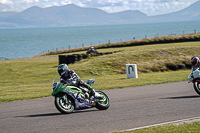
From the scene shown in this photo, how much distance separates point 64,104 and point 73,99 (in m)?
0.32

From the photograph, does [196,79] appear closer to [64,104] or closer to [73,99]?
[73,99]

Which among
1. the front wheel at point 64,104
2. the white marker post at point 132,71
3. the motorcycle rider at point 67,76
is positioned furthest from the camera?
the white marker post at point 132,71

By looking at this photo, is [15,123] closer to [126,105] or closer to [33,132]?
[33,132]

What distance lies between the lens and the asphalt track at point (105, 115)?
8469mm

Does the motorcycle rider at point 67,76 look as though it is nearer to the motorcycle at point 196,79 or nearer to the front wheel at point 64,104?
the front wheel at point 64,104

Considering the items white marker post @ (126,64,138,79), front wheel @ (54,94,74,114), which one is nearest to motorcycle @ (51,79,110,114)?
front wheel @ (54,94,74,114)

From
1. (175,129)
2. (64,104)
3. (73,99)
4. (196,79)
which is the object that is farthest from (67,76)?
Result: (196,79)

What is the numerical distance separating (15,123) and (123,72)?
20.5m

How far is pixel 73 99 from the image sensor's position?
10492mm

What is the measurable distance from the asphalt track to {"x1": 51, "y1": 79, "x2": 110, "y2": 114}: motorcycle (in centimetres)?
21

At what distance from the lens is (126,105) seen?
1152 cm

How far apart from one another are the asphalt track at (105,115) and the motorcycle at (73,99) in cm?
21

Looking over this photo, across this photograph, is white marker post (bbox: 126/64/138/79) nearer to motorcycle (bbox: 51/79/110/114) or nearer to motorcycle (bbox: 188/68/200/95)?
motorcycle (bbox: 188/68/200/95)

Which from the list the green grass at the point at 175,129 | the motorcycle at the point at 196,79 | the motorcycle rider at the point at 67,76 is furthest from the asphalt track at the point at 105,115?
the motorcycle rider at the point at 67,76
